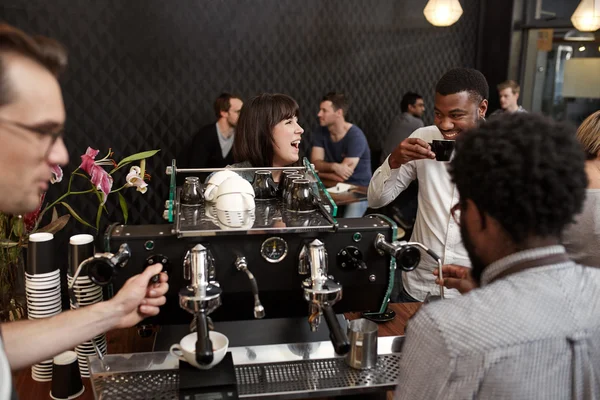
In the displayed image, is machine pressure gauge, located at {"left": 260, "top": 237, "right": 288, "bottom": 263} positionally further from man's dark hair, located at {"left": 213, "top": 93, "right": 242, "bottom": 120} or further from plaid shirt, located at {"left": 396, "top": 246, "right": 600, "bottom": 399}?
man's dark hair, located at {"left": 213, "top": 93, "right": 242, "bottom": 120}

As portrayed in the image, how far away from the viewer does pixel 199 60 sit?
185 inches

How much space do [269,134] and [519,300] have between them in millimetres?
1577

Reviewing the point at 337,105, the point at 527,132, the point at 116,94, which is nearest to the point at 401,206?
the point at 337,105

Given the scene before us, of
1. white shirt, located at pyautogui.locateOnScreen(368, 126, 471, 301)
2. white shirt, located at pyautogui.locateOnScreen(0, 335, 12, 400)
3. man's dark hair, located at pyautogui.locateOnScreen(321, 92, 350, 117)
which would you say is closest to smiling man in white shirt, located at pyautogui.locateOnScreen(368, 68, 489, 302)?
white shirt, located at pyautogui.locateOnScreen(368, 126, 471, 301)

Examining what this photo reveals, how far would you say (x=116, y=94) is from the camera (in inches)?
175

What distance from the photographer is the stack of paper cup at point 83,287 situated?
1454 millimetres

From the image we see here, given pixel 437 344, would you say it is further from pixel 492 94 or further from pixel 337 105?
pixel 492 94

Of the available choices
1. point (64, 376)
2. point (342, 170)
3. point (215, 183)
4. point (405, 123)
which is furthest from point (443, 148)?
point (405, 123)

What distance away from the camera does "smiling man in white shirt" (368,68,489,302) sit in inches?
80.4

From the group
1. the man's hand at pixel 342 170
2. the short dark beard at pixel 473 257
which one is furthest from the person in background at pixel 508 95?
the short dark beard at pixel 473 257

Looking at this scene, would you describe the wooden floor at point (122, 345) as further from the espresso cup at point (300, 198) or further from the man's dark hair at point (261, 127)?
the man's dark hair at point (261, 127)

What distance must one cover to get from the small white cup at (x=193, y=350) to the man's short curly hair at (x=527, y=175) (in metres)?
0.66

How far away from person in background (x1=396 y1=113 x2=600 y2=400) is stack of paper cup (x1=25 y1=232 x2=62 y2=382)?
93 centimetres

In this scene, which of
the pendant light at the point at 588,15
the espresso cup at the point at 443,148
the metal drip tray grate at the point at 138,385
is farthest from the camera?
the pendant light at the point at 588,15
